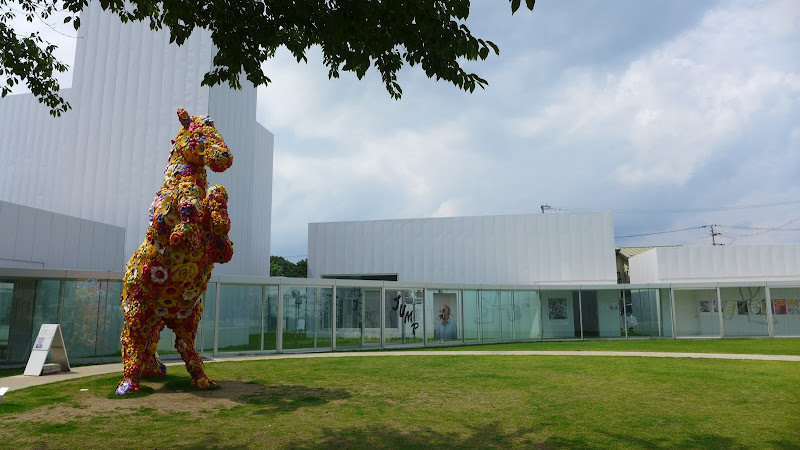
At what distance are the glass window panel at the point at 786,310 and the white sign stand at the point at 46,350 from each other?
26928 mm

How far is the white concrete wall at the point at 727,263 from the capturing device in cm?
2653

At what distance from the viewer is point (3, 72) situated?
9.17 meters

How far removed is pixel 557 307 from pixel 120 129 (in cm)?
2059

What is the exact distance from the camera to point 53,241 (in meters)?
17.6

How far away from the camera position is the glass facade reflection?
14211 mm

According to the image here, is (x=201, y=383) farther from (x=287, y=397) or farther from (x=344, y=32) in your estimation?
(x=344, y=32)

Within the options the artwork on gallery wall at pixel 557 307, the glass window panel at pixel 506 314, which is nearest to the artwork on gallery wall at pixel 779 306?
the artwork on gallery wall at pixel 557 307

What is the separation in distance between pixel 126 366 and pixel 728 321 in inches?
982

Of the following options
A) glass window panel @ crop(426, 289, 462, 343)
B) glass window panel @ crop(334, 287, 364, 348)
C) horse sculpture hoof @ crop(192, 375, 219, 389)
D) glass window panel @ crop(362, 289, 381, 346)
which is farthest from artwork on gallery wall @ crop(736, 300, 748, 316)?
horse sculpture hoof @ crop(192, 375, 219, 389)

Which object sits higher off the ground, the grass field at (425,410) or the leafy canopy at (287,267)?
the leafy canopy at (287,267)

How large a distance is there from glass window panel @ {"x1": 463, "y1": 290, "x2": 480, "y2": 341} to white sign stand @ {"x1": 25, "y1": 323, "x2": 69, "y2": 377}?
46.4ft

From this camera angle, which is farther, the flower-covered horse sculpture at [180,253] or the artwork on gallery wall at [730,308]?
the artwork on gallery wall at [730,308]

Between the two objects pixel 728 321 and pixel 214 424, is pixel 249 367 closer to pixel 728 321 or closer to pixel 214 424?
pixel 214 424

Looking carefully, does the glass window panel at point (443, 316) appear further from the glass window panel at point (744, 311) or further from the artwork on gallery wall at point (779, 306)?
the artwork on gallery wall at point (779, 306)
